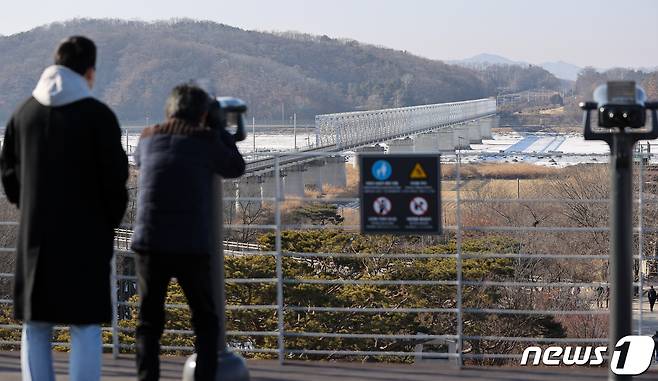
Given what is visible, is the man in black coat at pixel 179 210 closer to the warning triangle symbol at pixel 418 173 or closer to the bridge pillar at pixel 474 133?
the warning triangle symbol at pixel 418 173

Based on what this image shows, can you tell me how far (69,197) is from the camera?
393 centimetres

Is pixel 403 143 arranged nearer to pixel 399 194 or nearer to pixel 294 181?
pixel 294 181

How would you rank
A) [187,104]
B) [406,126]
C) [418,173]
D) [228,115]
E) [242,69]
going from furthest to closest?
[242,69]
[406,126]
[418,173]
[228,115]
[187,104]

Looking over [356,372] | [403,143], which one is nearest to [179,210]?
[356,372]

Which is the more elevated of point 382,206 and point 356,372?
point 382,206

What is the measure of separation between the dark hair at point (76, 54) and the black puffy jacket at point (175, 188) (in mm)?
372

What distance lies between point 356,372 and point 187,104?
2.01 metres

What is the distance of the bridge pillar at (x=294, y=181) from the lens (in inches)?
1801

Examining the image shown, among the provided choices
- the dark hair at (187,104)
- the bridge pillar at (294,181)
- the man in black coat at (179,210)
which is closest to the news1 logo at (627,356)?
the man in black coat at (179,210)

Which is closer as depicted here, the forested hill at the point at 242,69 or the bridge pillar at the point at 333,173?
the bridge pillar at the point at 333,173

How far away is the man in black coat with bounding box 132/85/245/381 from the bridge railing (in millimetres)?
58137

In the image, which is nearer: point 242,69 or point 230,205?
point 230,205

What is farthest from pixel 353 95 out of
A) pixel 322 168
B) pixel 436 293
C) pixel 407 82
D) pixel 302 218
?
pixel 436 293

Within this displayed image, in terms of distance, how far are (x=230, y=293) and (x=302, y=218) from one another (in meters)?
9.47
